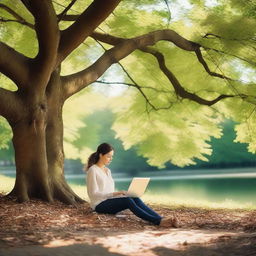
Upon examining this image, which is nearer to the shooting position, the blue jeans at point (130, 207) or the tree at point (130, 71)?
the blue jeans at point (130, 207)

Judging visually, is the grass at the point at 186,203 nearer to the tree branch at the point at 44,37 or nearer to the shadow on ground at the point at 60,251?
the tree branch at the point at 44,37

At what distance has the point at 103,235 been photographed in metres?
5.99

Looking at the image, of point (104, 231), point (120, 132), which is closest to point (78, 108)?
point (120, 132)

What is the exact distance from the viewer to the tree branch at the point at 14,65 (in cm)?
839

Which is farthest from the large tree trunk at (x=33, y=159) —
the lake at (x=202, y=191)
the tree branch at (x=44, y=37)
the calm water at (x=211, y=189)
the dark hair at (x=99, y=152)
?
the calm water at (x=211, y=189)

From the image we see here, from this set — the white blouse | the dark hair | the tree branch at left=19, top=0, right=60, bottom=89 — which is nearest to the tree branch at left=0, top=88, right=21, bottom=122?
the tree branch at left=19, top=0, right=60, bottom=89

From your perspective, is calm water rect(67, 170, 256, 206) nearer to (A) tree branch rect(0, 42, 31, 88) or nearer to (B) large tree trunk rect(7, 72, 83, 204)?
(B) large tree trunk rect(7, 72, 83, 204)

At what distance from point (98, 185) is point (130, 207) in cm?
69

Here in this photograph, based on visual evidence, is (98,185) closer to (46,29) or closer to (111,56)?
(46,29)

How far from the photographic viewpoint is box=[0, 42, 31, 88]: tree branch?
839 cm

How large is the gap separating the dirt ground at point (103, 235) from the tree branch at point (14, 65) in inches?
89.4

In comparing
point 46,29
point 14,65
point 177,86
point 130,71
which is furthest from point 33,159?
point 130,71

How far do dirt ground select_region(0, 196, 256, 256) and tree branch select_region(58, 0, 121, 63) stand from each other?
116 inches

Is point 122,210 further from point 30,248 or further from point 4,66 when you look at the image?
point 4,66
